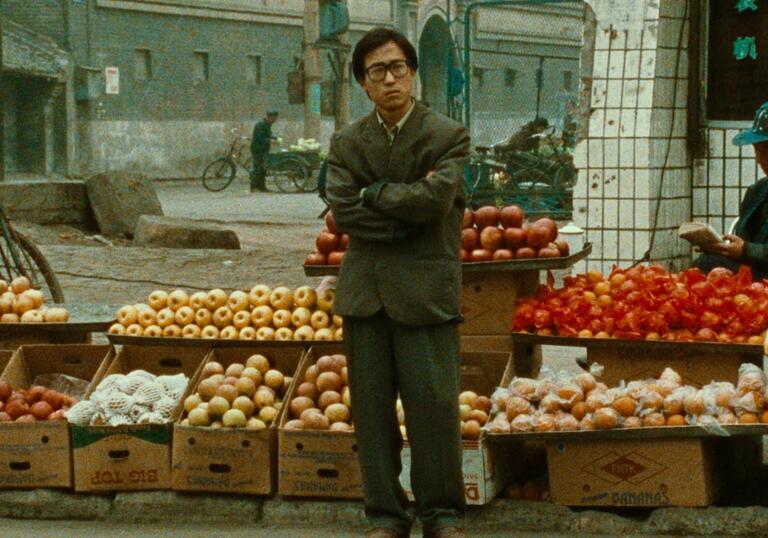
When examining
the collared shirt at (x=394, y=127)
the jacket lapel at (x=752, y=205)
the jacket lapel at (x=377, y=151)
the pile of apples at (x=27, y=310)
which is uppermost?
the collared shirt at (x=394, y=127)

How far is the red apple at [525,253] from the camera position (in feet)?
25.1

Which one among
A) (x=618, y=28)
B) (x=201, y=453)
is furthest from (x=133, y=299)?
(x=201, y=453)

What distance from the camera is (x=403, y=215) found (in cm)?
536

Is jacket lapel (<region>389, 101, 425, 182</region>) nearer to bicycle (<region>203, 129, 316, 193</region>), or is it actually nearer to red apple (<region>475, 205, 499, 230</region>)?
red apple (<region>475, 205, 499, 230</region>)

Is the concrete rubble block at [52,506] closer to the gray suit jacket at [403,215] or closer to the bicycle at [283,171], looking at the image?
the gray suit jacket at [403,215]

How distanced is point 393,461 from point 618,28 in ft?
19.1

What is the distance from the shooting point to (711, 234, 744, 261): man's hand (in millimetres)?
7586

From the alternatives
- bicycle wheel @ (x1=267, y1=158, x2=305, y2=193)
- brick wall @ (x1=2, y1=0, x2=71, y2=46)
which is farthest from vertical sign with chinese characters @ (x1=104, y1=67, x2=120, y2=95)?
bicycle wheel @ (x1=267, y1=158, x2=305, y2=193)

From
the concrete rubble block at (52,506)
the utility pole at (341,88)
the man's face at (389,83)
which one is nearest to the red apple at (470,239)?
the concrete rubble block at (52,506)

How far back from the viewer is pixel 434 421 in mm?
5535

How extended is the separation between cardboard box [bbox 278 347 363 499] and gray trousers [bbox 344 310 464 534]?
945 mm

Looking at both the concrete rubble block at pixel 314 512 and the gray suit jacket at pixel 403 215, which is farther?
the concrete rubble block at pixel 314 512

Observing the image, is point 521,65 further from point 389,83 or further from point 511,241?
point 389,83

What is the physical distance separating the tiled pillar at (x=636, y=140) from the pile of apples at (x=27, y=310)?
4094mm
